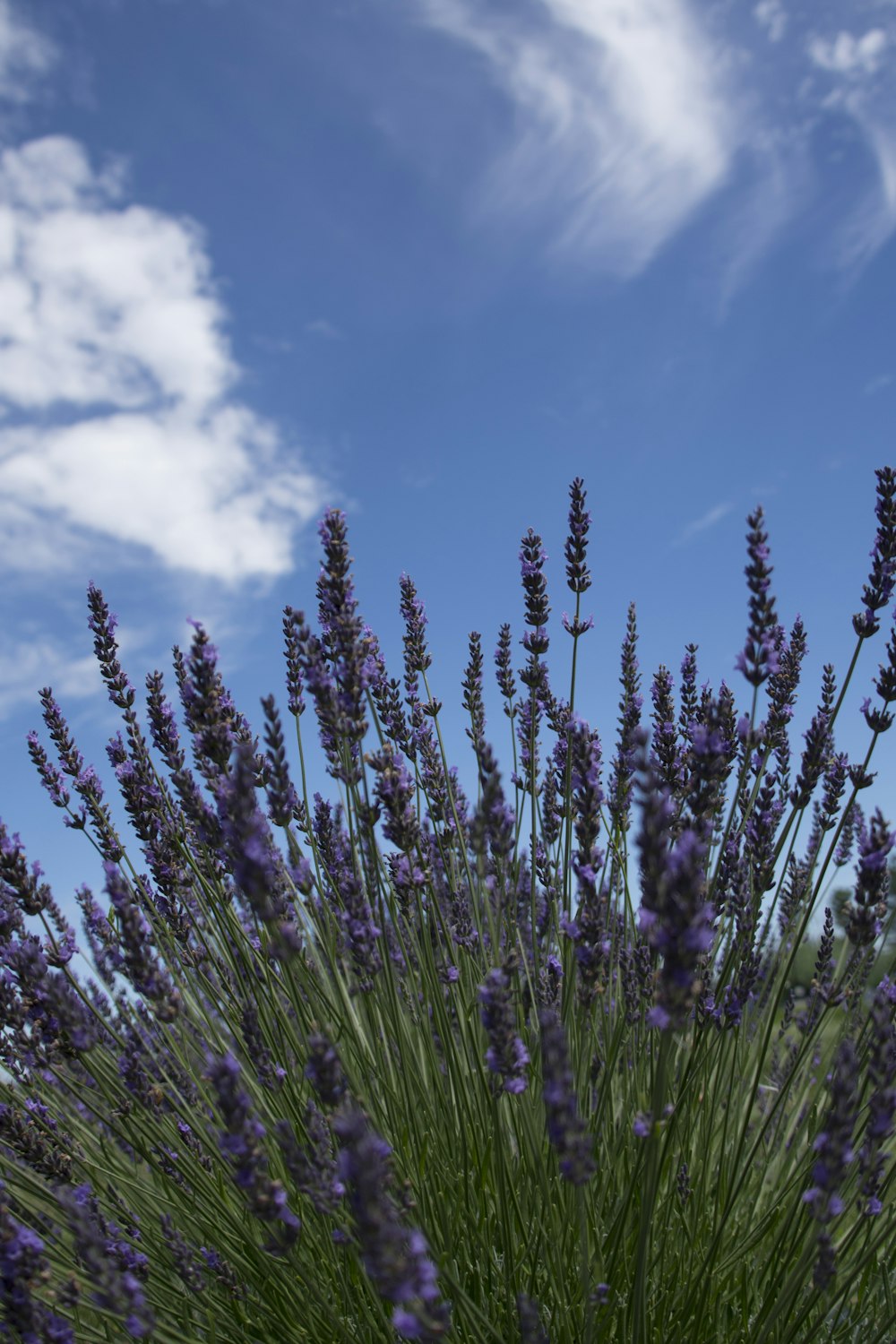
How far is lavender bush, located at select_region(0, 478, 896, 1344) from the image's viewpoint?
1771mm

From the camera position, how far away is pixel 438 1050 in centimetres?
339

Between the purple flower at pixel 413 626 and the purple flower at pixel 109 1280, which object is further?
the purple flower at pixel 413 626

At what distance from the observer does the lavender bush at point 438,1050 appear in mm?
1771

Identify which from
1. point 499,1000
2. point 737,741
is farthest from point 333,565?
point 737,741

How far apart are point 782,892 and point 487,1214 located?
1.74 meters

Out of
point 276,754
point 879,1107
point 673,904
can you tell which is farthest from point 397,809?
point 879,1107

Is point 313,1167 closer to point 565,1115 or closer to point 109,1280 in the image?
point 109,1280

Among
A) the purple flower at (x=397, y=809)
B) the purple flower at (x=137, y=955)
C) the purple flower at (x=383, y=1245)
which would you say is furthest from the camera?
the purple flower at (x=397, y=809)

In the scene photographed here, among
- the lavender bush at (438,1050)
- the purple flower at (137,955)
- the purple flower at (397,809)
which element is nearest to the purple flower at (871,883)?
the lavender bush at (438,1050)

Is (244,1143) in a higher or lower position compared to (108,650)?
lower

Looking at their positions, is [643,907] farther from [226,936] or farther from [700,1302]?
[226,936]

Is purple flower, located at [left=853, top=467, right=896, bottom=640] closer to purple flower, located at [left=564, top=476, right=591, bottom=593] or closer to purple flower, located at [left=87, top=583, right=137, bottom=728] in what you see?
purple flower, located at [left=564, top=476, right=591, bottom=593]

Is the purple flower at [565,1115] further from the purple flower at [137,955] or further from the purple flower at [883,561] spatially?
the purple flower at [883,561]

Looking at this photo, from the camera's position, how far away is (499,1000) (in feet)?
5.90
